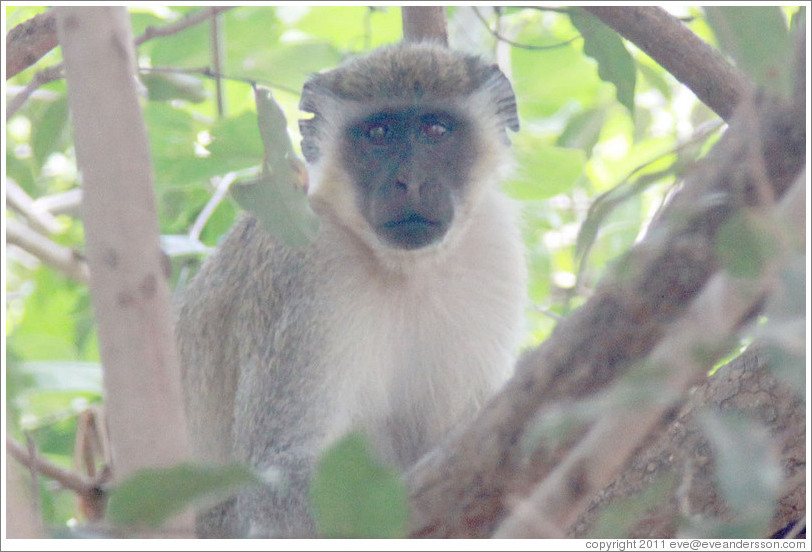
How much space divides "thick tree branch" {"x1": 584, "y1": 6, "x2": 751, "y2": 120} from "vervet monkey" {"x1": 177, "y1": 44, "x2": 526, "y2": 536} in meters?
0.72

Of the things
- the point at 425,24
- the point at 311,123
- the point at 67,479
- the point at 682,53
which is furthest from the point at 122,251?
the point at 425,24

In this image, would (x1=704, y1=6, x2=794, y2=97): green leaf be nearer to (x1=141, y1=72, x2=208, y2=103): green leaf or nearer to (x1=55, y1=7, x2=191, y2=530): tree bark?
(x1=55, y1=7, x2=191, y2=530): tree bark

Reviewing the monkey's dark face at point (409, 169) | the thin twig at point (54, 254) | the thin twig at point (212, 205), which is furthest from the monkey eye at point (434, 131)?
the thin twig at point (54, 254)

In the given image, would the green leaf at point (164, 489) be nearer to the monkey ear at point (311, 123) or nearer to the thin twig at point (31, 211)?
the monkey ear at point (311, 123)

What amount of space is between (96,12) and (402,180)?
176 centimetres

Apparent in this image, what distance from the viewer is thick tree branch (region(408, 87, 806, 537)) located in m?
1.53

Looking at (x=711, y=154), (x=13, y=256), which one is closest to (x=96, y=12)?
(x=711, y=154)

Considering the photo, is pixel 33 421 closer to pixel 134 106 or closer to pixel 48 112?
pixel 48 112

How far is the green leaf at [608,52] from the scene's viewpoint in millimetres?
3102

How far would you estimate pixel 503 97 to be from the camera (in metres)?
3.88

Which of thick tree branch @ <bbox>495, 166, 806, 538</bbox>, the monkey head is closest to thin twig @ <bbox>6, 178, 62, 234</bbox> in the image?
the monkey head

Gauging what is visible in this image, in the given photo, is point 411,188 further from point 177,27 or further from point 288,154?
point 177,27

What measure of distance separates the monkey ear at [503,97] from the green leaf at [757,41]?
2376 mm

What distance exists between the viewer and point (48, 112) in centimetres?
394
